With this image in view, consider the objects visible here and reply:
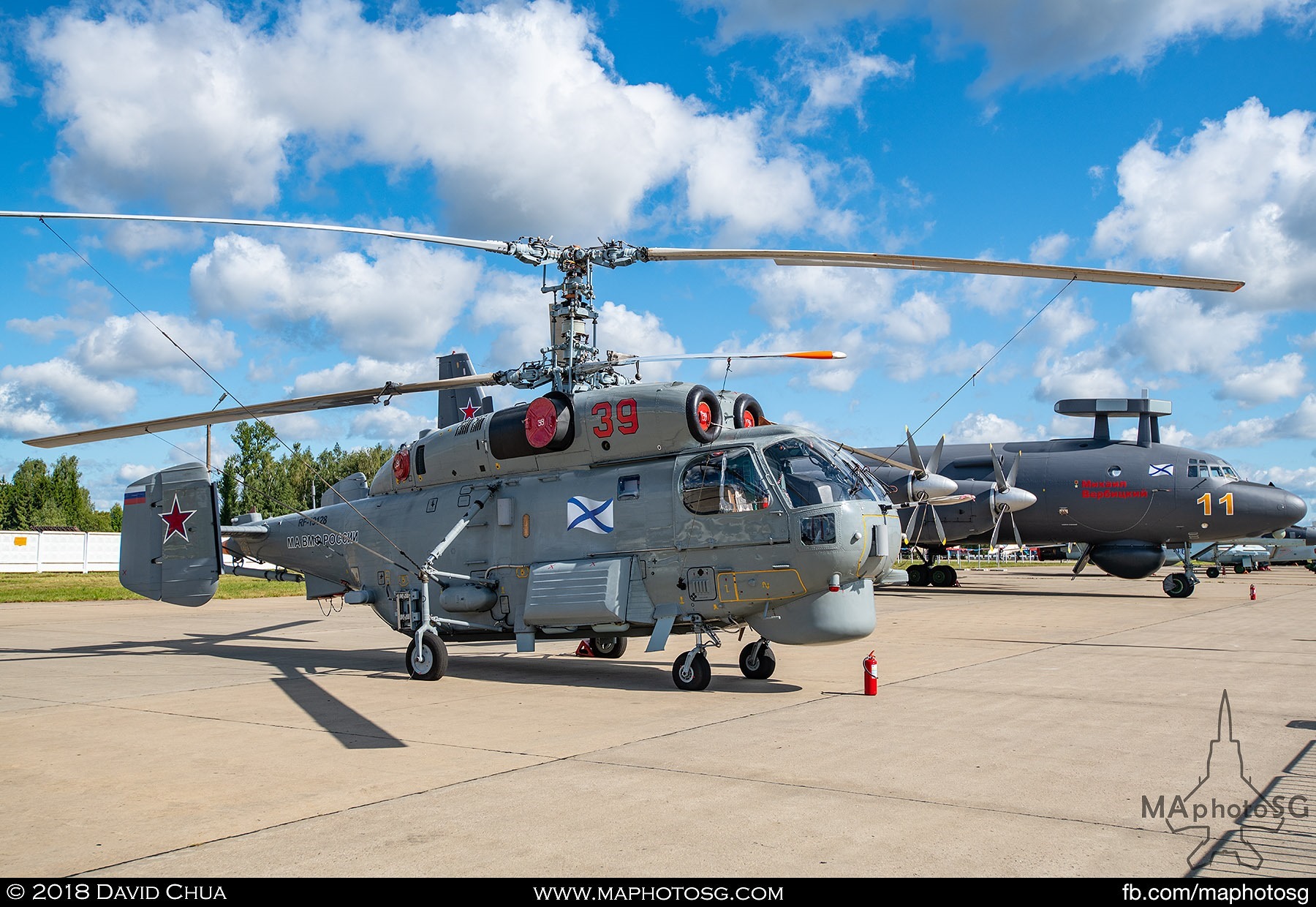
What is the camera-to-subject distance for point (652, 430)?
38.7 ft

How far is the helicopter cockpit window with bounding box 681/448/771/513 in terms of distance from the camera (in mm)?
11023

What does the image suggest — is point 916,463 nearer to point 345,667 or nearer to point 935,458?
point 935,458

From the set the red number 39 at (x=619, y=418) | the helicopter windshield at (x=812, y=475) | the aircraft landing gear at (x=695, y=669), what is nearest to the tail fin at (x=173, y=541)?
the red number 39 at (x=619, y=418)

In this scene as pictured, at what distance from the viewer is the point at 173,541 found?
15.9 meters

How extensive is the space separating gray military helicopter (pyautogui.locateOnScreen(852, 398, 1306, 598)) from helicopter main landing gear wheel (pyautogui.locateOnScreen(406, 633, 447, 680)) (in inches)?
727

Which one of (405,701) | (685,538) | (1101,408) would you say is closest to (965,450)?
(1101,408)

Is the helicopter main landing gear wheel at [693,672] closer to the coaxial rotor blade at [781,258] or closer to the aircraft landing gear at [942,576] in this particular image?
the coaxial rotor blade at [781,258]

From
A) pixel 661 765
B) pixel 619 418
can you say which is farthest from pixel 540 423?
pixel 661 765

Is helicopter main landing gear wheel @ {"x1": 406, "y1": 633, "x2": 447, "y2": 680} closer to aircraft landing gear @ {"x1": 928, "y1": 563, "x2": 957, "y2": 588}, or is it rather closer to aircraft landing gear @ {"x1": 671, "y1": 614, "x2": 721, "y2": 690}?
aircraft landing gear @ {"x1": 671, "y1": 614, "x2": 721, "y2": 690}

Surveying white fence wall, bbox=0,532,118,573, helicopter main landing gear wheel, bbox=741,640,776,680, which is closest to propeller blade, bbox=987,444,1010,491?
helicopter main landing gear wheel, bbox=741,640,776,680

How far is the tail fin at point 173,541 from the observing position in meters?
15.8

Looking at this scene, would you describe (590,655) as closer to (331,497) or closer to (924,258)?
(331,497)

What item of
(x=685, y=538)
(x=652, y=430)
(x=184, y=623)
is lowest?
(x=184, y=623)
